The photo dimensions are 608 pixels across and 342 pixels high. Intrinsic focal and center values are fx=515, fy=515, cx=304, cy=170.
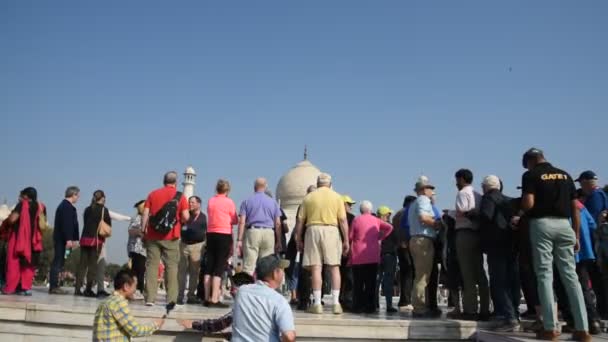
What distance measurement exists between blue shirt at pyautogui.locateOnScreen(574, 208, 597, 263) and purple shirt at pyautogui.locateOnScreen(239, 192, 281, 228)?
158 inches

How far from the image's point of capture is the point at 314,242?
682 cm

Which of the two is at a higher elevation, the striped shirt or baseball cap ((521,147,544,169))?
baseball cap ((521,147,544,169))

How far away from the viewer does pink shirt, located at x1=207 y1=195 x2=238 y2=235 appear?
7527mm

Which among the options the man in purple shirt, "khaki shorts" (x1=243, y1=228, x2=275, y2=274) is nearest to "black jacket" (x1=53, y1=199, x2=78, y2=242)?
the man in purple shirt

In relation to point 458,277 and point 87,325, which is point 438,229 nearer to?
point 458,277

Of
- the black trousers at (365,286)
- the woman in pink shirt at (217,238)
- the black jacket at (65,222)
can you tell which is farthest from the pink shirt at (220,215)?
the black jacket at (65,222)

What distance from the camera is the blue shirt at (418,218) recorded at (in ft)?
22.6

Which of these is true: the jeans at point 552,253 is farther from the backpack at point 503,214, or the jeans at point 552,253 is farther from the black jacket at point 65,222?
the black jacket at point 65,222

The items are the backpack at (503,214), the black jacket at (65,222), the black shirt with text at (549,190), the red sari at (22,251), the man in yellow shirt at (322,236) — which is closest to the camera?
the black shirt with text at (549,190)


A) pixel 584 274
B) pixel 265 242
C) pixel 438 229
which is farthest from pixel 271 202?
pixel 584 274

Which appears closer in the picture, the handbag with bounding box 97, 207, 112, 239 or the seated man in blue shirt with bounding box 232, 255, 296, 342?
the seated man in blue shirt with bounding box 232, 255, 296, 342

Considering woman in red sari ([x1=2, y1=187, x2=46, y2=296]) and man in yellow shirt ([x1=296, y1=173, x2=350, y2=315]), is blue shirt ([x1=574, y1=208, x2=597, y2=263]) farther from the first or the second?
woman in red sari ([x1=2, y1=187, x2=46, y2=296])

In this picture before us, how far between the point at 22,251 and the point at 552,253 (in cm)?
757

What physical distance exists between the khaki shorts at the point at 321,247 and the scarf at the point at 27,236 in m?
4.59
